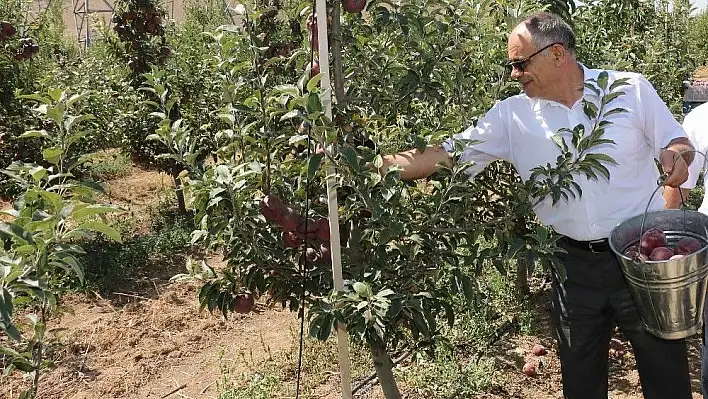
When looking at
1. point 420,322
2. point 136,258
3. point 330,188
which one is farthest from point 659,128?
point 136,258

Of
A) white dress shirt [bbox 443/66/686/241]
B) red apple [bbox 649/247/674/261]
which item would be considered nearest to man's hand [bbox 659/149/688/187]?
white dress shirt [bbox 443/66/686/241]

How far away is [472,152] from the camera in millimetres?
2230

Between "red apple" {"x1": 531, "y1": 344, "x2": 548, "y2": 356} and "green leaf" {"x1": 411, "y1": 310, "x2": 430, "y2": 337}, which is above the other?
"green leaf" {"x1": 411, "y1": 310, "x2": 430, "y2": 337}

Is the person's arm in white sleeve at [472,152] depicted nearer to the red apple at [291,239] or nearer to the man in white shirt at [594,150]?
the man in white shirt at [594,150]

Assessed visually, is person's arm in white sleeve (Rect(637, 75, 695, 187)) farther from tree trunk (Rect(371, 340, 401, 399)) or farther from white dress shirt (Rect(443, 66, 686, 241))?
tree trunk (Rect(371, 340, 401, 399))

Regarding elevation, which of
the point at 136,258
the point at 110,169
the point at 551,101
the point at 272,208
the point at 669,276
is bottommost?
the point at 136,258

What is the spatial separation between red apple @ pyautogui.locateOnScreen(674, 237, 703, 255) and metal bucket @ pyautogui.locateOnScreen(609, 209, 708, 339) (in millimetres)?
29

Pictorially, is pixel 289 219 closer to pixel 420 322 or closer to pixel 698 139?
pixel 420 322

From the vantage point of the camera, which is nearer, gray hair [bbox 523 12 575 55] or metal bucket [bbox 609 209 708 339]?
metal bucket [bbox 609 209 708 339]

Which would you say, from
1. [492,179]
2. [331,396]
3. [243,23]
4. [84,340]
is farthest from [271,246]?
[84,340]

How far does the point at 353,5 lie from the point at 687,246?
3.85 feet

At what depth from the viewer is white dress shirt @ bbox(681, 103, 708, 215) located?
7.55ft

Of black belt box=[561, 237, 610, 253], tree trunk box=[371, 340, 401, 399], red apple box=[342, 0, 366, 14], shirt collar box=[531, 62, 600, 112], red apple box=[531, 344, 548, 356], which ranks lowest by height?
red apple box=[531, 344, 548, 356]

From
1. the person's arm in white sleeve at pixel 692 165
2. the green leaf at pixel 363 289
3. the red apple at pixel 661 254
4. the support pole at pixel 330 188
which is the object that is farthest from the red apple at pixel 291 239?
the person's arm in white sleeve at pixel 692 165
